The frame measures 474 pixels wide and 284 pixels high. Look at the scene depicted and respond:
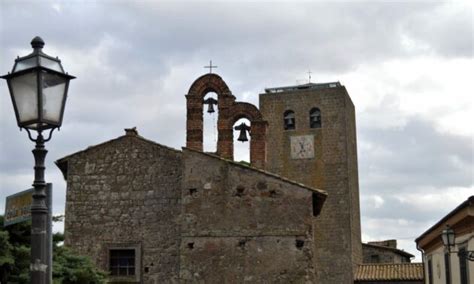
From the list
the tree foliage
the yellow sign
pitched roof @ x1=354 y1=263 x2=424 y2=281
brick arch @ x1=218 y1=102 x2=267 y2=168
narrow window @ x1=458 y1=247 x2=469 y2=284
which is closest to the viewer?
the yellow sign

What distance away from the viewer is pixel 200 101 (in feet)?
76.9

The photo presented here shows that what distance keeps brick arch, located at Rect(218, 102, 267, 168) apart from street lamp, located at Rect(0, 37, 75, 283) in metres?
16.2

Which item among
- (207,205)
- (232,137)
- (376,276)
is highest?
(232,137)

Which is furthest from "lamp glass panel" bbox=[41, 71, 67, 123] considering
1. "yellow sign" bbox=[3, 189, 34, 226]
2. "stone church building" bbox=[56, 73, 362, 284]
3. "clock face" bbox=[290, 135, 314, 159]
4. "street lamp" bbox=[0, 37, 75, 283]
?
"clock face" bbox=[290, 135, 314, 159]

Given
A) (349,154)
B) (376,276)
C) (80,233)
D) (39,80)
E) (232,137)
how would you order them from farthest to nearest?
(349,154) → (376,276) → (232,137) → (80,233) → (39,80)

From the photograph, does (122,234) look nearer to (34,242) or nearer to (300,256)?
(300,256)

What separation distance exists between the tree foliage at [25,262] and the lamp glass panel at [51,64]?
446 cm

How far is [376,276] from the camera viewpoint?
41375 millimetres

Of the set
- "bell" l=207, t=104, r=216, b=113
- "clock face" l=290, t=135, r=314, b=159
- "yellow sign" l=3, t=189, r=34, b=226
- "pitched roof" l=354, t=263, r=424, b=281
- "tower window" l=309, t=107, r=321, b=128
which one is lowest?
"pitched roof" l=354, t=263, r=424, b=281

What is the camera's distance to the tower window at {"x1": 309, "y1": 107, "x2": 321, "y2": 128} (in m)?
47.8

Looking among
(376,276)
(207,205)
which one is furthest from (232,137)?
(376,276)

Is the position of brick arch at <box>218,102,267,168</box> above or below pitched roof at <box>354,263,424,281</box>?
above

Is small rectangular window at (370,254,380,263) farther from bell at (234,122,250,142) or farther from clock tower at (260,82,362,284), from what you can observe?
bell at (234,122,250,142)

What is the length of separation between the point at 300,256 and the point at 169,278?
359cm
